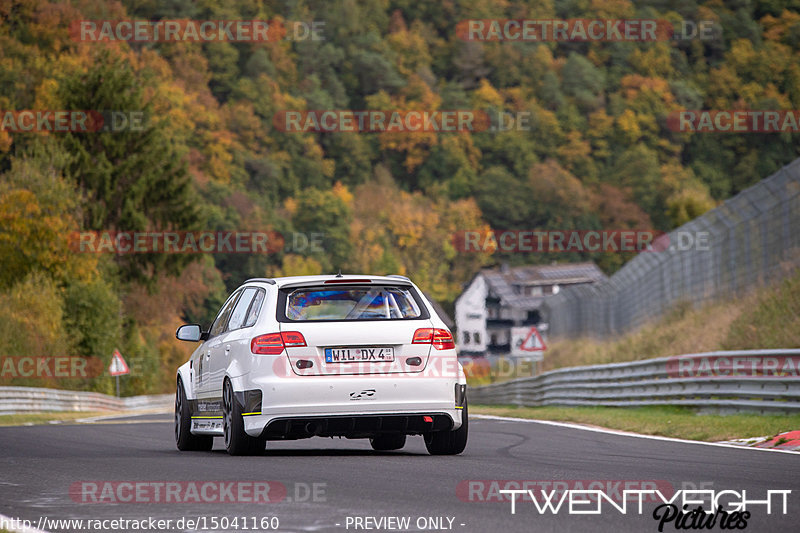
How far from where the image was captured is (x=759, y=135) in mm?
179375

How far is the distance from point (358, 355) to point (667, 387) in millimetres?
11947

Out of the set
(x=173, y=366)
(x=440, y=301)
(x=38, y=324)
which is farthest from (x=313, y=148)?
(x=38, y=324)

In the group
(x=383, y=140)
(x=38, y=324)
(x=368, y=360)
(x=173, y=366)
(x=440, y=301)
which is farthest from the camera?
(x=383, y=140)

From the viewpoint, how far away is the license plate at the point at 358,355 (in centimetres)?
1164

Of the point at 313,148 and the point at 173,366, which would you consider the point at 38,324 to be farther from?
the point at 313,148

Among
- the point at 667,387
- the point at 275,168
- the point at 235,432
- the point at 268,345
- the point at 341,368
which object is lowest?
the point at 667,387

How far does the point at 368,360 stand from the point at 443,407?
2.63 ft

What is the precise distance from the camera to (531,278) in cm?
14638

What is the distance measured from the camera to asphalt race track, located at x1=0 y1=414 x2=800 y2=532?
739 cm

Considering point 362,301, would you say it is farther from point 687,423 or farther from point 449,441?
point 687,423

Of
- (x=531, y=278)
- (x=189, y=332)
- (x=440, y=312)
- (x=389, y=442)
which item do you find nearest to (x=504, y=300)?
(x=531, y=278)

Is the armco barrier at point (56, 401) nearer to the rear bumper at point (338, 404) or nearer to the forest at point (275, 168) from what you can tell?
the forest at point (275, 168)

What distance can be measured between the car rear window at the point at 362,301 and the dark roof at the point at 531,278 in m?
128

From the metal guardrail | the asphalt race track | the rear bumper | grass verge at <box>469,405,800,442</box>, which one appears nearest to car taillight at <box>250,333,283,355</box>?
the rear bumper
